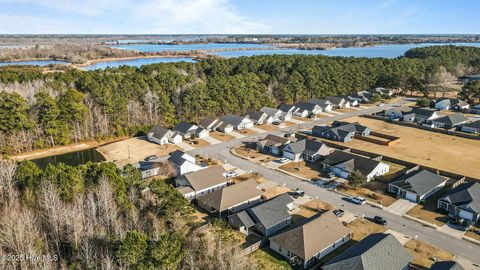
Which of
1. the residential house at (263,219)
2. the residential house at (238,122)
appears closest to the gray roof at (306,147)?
the residential house at (263,219)

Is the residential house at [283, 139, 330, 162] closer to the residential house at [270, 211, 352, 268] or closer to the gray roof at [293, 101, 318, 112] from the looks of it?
the residential house at [270, 211, 352, 268]

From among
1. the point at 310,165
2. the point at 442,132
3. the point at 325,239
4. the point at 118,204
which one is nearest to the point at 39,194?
the point at 118,204

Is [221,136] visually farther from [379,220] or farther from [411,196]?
[379,220]

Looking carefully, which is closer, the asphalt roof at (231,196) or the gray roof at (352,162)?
the asphalt roof at (231,196)

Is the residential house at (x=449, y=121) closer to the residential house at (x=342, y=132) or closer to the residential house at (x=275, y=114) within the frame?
the residential house at (x=342, y=132)

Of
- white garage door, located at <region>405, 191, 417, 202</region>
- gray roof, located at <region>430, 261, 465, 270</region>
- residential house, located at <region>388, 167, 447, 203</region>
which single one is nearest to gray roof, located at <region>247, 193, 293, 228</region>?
gray roof, located at <region>430, 261, 465, 270</region>

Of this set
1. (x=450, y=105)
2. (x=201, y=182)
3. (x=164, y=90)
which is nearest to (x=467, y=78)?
(x=450, y=105)
